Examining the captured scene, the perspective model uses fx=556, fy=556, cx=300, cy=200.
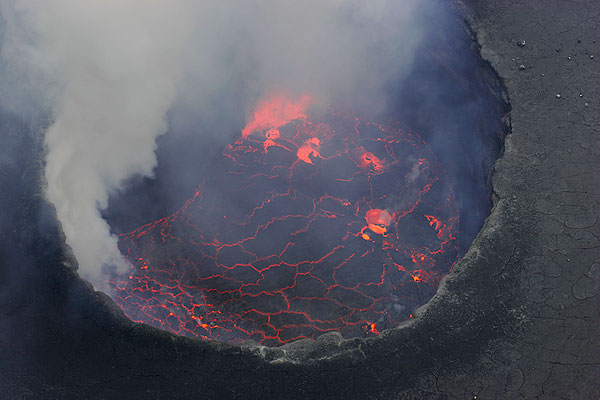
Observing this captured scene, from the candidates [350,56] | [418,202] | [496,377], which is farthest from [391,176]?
[496,377]

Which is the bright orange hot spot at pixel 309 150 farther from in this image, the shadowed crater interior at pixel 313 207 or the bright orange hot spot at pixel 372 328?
the bright orange hot spot at pixel 372 328

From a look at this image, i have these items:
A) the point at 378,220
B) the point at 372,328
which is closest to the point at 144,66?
the point at 378,220

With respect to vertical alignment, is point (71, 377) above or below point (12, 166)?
below

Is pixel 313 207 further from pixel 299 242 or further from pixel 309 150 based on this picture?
pixel 309 150

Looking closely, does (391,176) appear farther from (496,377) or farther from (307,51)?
(496,377)

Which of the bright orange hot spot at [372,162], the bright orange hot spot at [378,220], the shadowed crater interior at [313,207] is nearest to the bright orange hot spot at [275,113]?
the shadowed crater interior at [313,207]

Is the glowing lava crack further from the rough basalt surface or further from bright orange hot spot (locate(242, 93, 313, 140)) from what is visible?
the rough basalt surface
